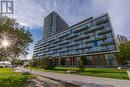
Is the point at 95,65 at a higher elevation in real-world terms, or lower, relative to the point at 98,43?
lower

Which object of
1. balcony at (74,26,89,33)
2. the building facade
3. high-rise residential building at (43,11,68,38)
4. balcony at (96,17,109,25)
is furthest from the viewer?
high-rise residential building at (43,11,68,38)

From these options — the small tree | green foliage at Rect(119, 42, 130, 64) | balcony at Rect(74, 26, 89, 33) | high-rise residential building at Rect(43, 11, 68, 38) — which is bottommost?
the small tree

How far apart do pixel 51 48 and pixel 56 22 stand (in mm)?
60915

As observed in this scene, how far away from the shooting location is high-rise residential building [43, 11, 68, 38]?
542ft

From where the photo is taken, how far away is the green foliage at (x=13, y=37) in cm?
1882

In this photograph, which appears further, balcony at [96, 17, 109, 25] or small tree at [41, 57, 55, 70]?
balcony at [96, 17, 109, 25]

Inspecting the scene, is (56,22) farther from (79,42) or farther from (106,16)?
(106,16)

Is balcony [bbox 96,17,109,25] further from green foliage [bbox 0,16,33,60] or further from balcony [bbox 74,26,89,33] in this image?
green foliage [bbox 0,16,33,60]

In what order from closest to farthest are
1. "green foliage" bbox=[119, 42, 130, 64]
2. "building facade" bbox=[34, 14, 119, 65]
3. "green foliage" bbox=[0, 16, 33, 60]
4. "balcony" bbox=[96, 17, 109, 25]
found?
"green foliage" bbox=[0, 16, 33, 60]
"green foliage" bbox=[119, 42, 130, 64]
"building facade" bbox=[34, 14, 119, 65]
"balcony" bbox=[96, 17, 109, 25]

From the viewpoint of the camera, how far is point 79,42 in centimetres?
8131

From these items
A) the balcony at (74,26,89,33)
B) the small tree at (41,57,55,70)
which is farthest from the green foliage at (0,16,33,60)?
the balcony at (74,26,89,33)

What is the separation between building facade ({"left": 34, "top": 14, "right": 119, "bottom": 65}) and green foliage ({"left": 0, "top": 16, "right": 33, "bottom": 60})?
145 feet

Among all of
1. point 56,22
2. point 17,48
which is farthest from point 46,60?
point 56,22

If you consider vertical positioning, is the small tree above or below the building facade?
below
